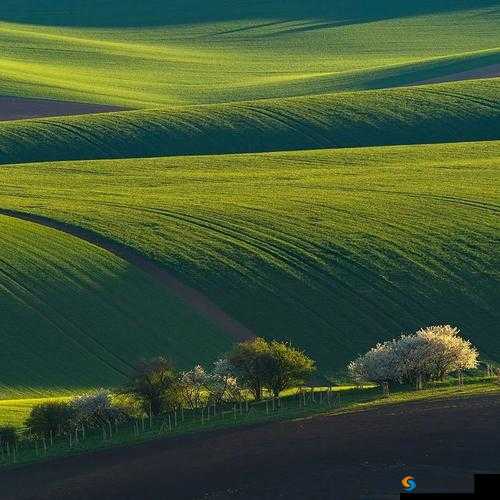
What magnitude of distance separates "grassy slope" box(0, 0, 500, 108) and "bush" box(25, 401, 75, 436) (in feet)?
281

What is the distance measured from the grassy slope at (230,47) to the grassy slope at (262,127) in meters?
20.0

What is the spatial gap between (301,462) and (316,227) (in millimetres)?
37015

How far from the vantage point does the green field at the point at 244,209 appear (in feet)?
197

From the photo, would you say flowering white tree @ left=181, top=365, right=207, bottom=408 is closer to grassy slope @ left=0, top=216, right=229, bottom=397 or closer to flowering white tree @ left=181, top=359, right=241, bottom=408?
flowering white tree @ left=181, top=359, right=241, bottom=408

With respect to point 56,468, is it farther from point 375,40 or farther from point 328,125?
point 375,40

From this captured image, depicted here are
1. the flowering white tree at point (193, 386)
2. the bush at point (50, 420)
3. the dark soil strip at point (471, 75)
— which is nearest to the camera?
the bush at point (50, 420)

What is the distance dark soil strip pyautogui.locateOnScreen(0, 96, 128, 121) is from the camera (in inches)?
4810

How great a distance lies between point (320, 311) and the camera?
202 feet

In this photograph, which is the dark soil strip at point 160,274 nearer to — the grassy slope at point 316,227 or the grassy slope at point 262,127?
the grassy slope at point 316,227

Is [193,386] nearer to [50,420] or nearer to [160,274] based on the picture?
[50,420]

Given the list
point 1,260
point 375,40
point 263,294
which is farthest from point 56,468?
point 375,40

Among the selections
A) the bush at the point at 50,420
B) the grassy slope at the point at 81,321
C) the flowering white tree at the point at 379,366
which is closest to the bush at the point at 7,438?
the bush at the point at 50,420

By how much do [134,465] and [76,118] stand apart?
76348 mm

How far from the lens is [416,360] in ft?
164
